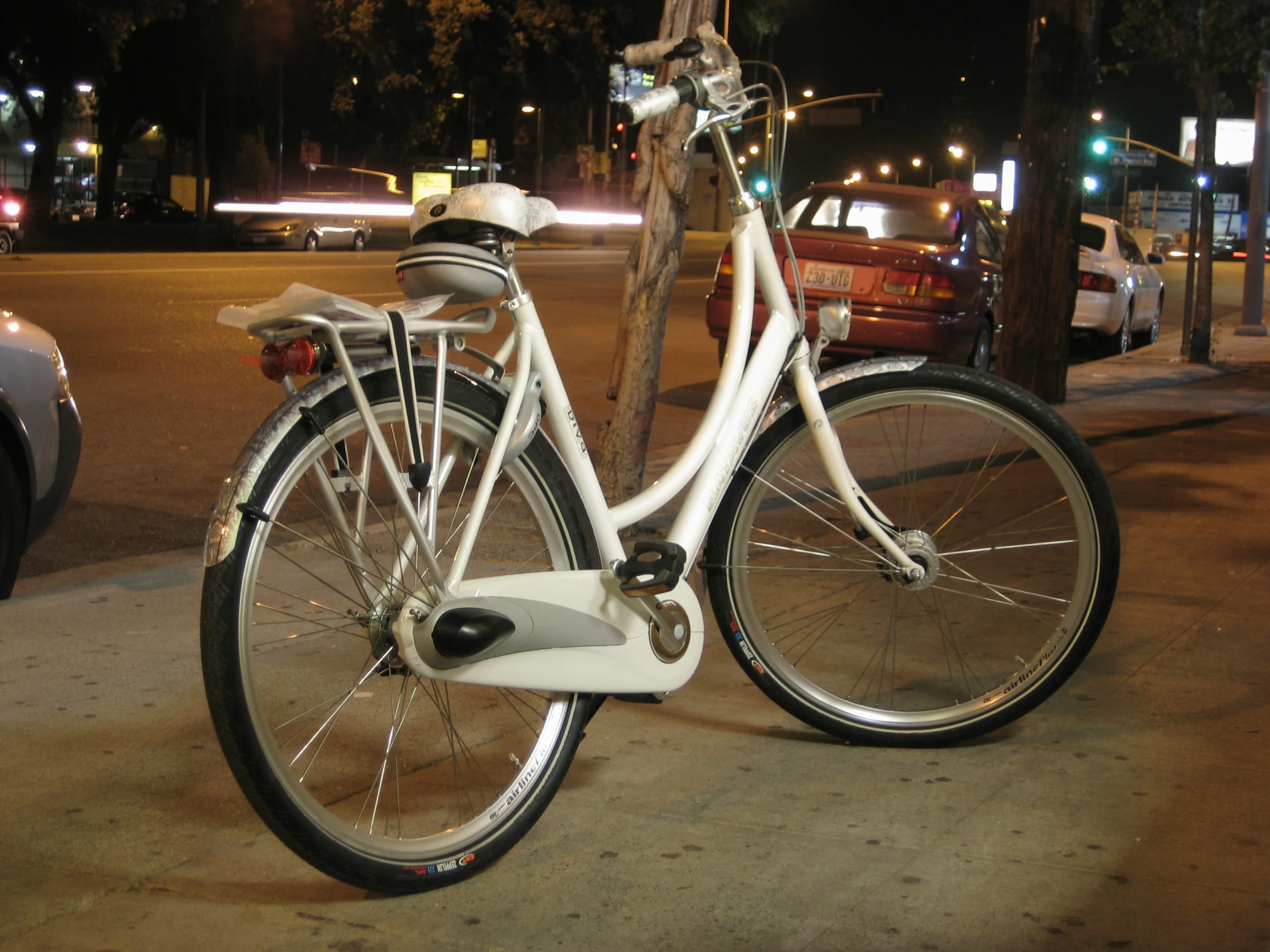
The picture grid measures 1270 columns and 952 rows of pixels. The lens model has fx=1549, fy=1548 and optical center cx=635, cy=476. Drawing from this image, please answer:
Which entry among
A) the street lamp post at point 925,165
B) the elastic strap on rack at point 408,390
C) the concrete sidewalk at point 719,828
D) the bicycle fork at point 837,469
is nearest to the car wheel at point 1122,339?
the concrete sidewalk at point 719,828

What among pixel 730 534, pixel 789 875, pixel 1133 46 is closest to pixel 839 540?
pixel 730 534

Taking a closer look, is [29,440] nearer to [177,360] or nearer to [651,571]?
[651,571]

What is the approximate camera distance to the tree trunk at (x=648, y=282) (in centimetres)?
638

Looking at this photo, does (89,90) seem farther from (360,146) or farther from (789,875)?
(789,875)

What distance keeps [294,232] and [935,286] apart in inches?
992

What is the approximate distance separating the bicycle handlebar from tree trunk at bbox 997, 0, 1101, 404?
325 inches

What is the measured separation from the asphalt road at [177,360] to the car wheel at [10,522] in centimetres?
100

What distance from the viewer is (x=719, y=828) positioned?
343cm

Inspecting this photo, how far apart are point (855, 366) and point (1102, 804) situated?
1.18 meters

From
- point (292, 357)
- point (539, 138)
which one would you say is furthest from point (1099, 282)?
point (539, 138)

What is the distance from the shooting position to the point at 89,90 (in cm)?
5700

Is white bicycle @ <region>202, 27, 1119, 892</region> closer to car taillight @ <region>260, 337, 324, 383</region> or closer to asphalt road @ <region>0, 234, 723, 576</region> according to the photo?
car taillight @ <region>260, 337, 324, 383</region>

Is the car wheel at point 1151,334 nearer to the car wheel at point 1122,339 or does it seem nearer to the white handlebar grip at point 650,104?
the car wheel at point 1122,339

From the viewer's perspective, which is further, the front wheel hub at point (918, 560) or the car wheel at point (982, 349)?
the car wheel at point (982, 349)
